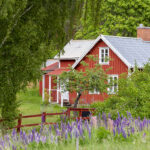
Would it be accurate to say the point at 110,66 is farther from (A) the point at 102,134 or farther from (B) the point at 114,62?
(A) the point at 102,134

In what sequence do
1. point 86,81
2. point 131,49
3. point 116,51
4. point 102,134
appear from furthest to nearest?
point 131,49 < point 116,51 < point 86,81 < point 102,134

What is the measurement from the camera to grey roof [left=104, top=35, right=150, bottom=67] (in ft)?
100

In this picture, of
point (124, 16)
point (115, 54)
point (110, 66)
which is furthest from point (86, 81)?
point (124, 16)

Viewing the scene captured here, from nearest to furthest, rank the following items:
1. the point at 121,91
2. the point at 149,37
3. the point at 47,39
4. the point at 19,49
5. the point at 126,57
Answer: the point at 19,49
the point at 47,39
the point at 121,91
the point at 126,57
the point at 149,37

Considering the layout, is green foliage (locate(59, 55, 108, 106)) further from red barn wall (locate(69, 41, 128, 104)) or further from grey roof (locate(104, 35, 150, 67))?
grey roof (locate(104, 35, 150, 67))

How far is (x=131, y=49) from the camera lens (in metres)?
31.9

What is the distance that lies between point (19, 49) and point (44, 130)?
2209 mm

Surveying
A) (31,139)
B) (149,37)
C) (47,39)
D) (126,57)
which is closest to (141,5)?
(149,37)

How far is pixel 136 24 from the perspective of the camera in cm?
4453

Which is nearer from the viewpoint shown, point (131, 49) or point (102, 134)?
point (102, 134)

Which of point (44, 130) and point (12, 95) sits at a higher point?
point (12, 95)

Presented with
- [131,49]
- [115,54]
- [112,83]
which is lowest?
[112,83]

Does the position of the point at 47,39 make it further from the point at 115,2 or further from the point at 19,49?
the point at 115,2

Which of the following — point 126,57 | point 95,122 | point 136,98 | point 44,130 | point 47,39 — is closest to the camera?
point 44,130
